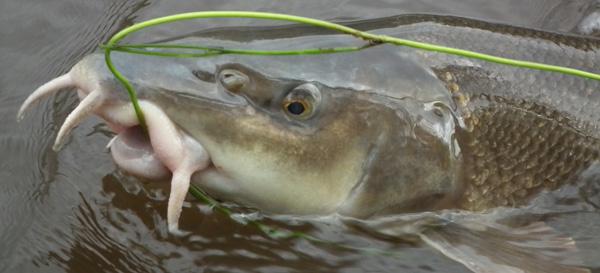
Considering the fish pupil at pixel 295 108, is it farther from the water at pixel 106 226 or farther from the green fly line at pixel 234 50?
the water at pixel 106 226

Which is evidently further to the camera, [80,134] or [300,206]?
[80,134]

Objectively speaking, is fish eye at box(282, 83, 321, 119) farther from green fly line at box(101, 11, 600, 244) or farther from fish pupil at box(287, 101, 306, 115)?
green fly line at box(101, 11, 600, 244)

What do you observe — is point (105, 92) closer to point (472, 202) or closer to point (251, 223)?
point (251, 223)

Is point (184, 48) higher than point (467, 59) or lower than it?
lower

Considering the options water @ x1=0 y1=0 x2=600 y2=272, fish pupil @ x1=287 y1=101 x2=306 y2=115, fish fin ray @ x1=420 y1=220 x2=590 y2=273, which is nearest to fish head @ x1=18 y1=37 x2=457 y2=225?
fish pupil @ x1=287 y1=101 x2=306 y2=115

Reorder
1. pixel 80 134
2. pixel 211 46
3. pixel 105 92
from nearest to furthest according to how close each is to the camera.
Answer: pixel 105 92 → pixel 211 46 → pixel 80 134

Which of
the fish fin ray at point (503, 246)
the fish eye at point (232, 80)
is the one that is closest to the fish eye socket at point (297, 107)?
the fish eye at point (232, 80)

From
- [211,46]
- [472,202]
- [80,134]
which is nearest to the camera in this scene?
[211,46]

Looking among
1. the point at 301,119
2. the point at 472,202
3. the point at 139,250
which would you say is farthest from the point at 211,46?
the point at 472,202

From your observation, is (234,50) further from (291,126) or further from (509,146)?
(509,146)
